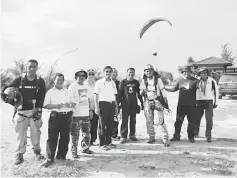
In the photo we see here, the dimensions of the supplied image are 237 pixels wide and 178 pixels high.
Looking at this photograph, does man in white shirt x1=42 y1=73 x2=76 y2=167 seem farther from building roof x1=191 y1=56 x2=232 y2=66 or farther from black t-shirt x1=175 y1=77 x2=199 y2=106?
building roof x1=191 y1=56 x2=232 y2=66

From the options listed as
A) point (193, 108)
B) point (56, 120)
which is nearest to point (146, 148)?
point (193, 108)

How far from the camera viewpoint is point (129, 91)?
5941mm

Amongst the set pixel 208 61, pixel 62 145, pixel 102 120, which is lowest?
pixel 62 145

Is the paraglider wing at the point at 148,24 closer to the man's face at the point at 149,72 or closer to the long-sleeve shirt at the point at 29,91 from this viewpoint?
the man's face at the point at 149,72

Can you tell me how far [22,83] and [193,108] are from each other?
3931 mm

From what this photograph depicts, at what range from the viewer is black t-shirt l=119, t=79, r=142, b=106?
5938 millimetres

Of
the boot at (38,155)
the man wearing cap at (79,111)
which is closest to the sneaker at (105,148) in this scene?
the man wearing cap at (79,111)

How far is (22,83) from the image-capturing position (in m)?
4.29

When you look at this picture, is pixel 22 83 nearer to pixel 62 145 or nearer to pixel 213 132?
pixel 62 145

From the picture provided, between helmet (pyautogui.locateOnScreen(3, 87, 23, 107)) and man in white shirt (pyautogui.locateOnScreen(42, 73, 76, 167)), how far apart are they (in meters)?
0.48

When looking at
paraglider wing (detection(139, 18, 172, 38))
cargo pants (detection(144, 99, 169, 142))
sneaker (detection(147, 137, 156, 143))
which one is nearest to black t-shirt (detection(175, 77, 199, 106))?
cargo pants (detection(144, 99, 169, 142))

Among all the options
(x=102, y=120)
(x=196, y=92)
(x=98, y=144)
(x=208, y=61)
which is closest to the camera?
(x=102, y=120)

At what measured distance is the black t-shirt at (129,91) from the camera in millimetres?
5938

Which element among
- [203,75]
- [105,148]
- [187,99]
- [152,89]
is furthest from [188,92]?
[105,148]
